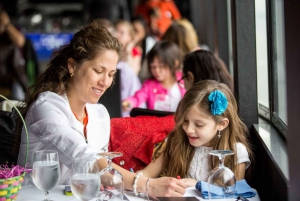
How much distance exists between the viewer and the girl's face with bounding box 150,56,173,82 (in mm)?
5316

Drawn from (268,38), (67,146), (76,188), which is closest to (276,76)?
(268,38)

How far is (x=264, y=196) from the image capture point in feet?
9.99

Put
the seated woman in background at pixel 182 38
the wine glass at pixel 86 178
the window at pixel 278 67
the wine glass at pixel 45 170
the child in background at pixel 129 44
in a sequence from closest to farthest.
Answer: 1. the wine glass at pixel 86 178
2. the wine glass at pixel 45 170
3. the window at pixel 278 67
4. the seated woman in background at pixel 182 38
5. the child in background at pixel 129 44

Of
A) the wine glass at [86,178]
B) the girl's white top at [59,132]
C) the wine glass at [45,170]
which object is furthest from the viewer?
the girl's white top at [59,132]

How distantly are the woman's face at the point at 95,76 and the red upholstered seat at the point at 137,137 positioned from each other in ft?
1.68

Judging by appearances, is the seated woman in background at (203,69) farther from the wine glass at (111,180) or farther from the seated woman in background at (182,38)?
the seated woman in background at (182,38)

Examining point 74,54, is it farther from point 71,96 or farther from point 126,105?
point 126,105

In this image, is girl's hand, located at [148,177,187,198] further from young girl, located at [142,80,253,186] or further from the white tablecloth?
young girl, located at [142,80,253,186]

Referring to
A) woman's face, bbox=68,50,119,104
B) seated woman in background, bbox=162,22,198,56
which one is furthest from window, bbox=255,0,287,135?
seated woman in background, bbox=162,22,198,56

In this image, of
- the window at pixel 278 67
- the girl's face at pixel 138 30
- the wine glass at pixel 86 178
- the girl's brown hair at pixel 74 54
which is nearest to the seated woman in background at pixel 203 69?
the window at pixel 278 67

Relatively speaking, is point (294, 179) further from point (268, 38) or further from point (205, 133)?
point (268, 38)

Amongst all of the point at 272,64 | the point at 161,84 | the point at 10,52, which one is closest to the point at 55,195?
the point at 272,64

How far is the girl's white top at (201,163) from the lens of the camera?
309 centimetres

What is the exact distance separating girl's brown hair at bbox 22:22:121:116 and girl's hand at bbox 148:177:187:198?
2.67 ft
